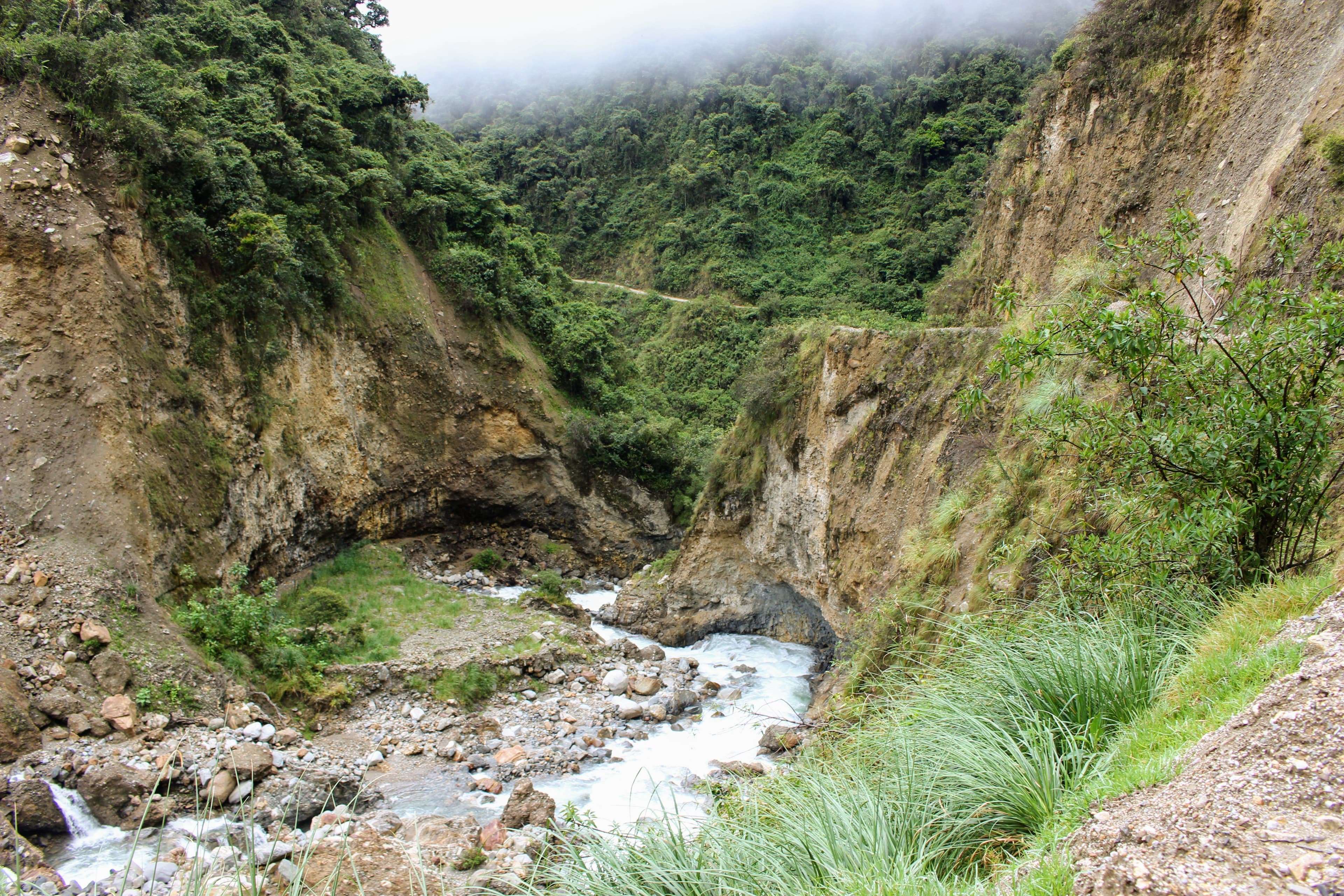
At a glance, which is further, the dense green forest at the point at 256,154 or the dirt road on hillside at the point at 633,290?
the dirt road on hillside at the point at 633,290

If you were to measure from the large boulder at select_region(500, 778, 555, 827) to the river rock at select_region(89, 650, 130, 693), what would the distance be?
6543 millimetres

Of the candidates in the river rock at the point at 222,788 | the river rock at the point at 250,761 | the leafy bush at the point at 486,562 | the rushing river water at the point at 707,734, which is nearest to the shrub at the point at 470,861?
the rushing river water at the point at 707,734

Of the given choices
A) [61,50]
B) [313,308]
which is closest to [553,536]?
[313,308]

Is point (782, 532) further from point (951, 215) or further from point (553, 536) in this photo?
point (951, 215)

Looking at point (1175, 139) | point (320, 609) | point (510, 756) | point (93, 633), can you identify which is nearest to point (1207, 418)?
point (1175, 139)

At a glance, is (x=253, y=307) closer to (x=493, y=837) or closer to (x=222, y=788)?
(x=222, y=788)

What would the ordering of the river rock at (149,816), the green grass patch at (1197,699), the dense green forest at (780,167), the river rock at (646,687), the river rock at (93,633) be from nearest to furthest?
1. the green grass patch at (1197,699)
2. the river rock at (149,816)
3. the river rock at (93,633)
4. the river rock at (646,687)
5. the dense green forest at (780,167)

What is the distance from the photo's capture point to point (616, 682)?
16406mm

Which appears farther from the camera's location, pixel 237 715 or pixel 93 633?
pixel 237 715

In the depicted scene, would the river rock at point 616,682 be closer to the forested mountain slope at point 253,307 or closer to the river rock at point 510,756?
the river rock at point 510,756

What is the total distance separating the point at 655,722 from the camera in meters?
14.8

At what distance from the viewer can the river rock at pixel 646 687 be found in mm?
16078

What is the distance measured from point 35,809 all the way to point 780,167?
45.5 metres

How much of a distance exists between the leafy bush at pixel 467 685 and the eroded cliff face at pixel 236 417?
17.9 ft
